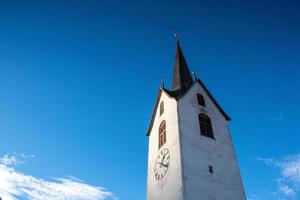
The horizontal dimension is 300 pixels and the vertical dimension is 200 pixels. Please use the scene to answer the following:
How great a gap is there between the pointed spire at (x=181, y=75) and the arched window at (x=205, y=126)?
3.32 metres

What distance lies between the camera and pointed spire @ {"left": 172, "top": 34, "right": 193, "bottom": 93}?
2676cm

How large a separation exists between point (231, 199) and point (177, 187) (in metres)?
3.45

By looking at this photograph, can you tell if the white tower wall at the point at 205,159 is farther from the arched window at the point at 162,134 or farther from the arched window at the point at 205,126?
the arched window at the point at 162,134

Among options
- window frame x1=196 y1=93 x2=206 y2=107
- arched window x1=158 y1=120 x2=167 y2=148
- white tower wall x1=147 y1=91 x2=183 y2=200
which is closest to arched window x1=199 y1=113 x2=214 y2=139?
window frame x1=196 y1=93 x2=206 y2=107

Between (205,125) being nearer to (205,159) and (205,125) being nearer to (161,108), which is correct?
(205,159)

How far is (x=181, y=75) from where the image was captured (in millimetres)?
28656

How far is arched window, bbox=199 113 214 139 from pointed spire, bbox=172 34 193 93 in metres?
3.32

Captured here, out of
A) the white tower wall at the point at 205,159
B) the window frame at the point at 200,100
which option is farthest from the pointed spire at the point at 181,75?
the white tower wall at the point at 205,159

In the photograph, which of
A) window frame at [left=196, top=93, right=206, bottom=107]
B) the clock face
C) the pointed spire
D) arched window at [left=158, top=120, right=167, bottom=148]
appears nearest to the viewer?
the clock face

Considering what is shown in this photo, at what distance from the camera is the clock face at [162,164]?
19.6 meters

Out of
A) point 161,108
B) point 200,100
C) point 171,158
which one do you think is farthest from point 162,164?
point 200,100

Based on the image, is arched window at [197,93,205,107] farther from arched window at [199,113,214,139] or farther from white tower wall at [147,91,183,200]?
white tower wall at [147,91,183,200]

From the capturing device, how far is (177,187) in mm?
16953

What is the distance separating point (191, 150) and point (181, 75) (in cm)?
1138
